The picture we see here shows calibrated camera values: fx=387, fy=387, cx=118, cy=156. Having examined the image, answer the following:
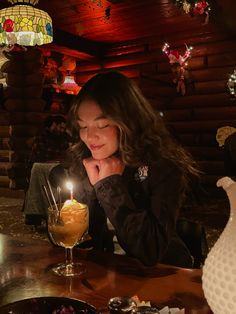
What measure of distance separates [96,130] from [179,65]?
7.12 meters

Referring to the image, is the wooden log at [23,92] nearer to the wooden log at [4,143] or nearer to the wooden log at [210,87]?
the wooden log at [4,143]

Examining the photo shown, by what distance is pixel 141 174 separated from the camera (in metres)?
1.82

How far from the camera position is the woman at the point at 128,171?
63.2 inches

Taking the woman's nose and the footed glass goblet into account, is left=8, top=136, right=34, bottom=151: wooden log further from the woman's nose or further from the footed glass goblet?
the footed glass goblet

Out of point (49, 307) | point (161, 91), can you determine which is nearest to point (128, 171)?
point (49, 307)

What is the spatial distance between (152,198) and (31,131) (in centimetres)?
675

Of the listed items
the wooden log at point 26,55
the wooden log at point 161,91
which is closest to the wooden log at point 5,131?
the wooden log at point 26,55

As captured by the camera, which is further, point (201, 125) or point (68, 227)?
point (201, 125)

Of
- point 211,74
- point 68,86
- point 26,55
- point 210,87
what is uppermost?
point 26,55

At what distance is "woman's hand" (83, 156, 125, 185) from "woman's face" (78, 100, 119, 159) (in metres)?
0.03

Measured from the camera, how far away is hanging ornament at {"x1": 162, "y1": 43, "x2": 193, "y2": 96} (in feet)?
27.5

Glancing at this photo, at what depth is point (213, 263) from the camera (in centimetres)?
83

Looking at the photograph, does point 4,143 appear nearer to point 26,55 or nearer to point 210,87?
point 26,55

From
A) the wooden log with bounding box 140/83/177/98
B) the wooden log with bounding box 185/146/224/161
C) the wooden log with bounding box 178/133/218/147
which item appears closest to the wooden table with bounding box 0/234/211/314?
the wooden log with bounding box 178/133/218/147
